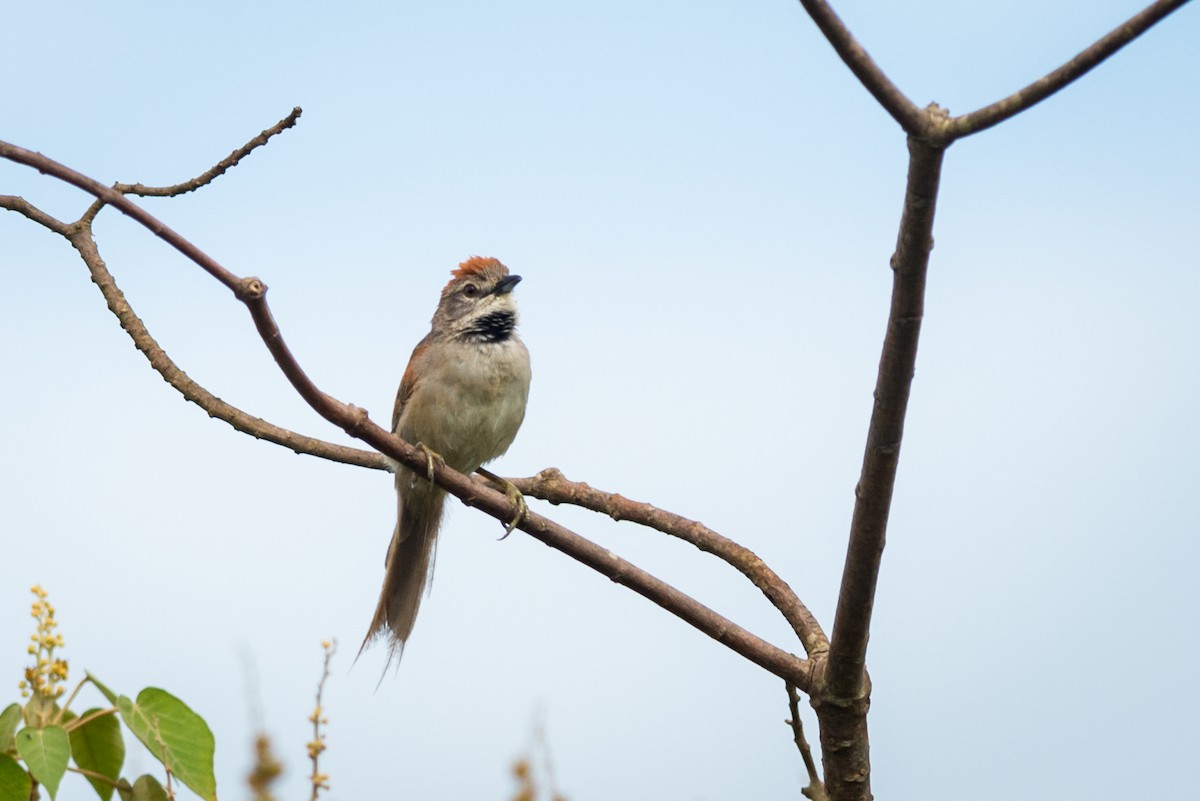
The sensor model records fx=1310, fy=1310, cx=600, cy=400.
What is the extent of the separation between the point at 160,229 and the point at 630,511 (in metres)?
2.20

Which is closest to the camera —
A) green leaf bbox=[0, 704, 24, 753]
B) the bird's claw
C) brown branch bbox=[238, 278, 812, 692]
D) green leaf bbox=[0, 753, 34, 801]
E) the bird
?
green leaf bbox=[0, 753, 34, 801]

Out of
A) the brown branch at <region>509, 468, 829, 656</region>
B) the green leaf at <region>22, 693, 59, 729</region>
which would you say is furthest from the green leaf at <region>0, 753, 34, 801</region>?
the brown branch at <region>509, 468, 829, 656</region>

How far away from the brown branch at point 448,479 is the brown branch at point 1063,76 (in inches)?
63.0

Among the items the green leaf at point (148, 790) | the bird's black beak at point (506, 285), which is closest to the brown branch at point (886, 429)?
the green leaf at point (148, 790)

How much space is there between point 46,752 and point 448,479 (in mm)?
1825

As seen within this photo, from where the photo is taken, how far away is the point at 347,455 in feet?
16.3

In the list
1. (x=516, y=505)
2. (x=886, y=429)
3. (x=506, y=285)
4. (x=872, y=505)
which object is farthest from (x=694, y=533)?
(x=506, y=285)

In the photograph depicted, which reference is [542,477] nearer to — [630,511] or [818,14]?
[630,511]

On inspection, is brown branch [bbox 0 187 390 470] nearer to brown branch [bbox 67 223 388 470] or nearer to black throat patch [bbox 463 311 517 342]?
brown branch [bbox 67 223 388 470]

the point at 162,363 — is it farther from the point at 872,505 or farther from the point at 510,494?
the point at 872,505

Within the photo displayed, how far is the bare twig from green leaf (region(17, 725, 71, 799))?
1.88m

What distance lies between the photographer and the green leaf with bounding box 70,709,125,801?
129 inches

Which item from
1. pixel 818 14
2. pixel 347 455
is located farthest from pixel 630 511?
pixel 818 14

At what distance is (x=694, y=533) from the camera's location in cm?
452
